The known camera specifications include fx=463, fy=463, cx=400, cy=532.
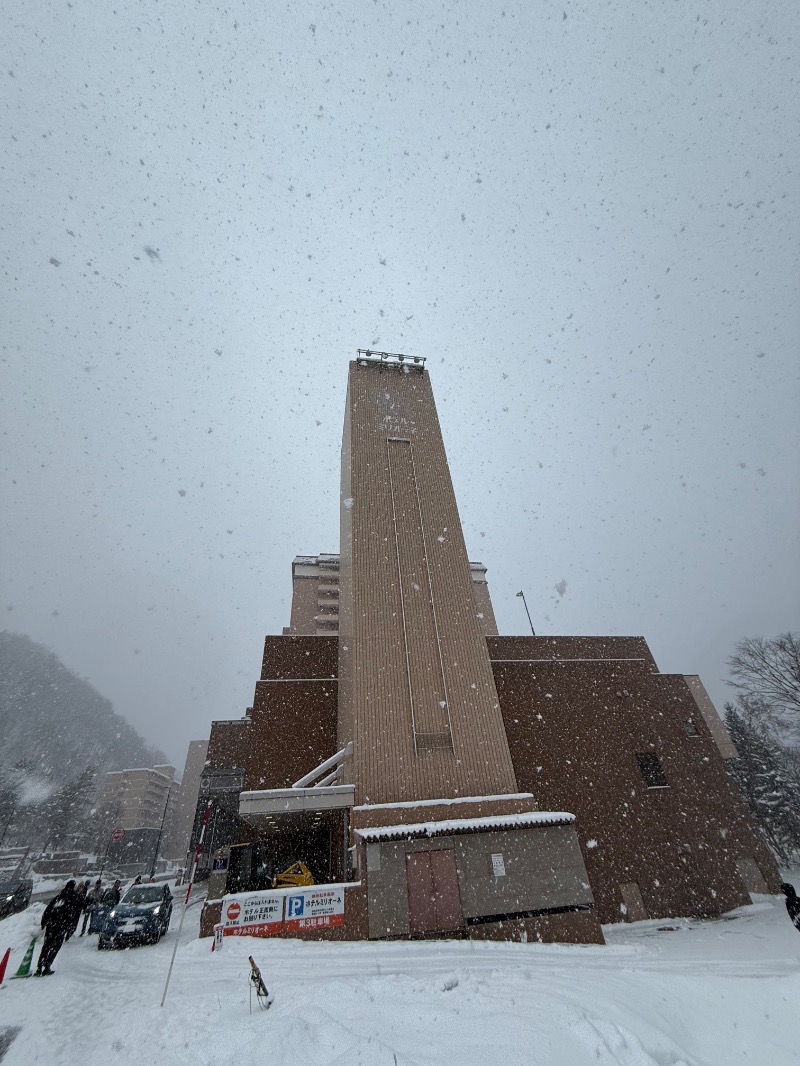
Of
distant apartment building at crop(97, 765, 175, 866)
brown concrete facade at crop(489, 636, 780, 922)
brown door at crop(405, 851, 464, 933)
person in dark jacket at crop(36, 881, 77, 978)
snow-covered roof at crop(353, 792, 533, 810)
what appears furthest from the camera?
distant apartment building at crop(97, 765, 175, 866)

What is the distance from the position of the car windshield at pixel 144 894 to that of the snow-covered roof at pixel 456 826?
5.91 metres

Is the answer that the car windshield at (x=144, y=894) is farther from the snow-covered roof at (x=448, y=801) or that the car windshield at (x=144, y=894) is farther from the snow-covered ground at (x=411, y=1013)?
the snow-covered roof at (x=448, y=801)

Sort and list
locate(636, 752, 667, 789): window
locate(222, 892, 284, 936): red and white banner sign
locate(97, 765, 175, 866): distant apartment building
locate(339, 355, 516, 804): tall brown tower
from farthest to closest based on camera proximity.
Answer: locate(97, 765, 175, 866): distant apartment building
locate(636, 752, 667, 789): window
locate(339, 355, 516, 804): tall brown tower
locate(222, 892, 284, 936): red and white banner sign

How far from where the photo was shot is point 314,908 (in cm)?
1124

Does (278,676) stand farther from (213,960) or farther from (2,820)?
(2,820)

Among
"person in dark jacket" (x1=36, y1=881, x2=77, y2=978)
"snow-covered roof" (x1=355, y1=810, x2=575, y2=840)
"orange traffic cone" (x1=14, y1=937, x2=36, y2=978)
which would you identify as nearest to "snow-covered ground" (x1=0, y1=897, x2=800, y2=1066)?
"orange traffic cone" (x1=14, y1=937, x2=36, y2=978)

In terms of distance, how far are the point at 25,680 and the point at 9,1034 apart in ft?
600

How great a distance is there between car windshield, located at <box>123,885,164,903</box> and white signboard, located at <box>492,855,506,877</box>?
9.44 meters

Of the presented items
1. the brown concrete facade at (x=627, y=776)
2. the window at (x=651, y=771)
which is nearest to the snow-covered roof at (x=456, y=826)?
the brown concrete facade at (x=627, y=776)

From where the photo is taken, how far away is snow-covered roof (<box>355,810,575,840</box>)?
12844 millimetres

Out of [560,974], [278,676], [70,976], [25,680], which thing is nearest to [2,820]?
[278,676]

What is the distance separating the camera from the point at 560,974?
7539 millimetres

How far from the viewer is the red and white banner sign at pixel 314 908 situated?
11062mm

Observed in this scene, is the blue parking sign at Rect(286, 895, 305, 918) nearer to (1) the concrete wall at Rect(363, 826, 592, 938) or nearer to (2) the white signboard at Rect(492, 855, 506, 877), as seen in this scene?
(1) the concrete wall at Rect(363, 826, 592, 938)
